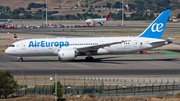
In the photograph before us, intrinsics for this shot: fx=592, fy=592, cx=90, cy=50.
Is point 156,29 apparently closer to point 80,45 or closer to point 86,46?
point 86,46

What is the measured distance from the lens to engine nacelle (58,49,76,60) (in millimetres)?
79375

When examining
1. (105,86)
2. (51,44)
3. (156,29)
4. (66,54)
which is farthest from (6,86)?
(156,29)

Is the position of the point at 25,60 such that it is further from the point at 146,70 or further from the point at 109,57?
the point at 146,70

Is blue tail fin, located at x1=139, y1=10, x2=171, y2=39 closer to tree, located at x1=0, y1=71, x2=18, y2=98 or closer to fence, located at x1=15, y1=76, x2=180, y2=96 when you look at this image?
fence, located at x1=15, y1=76, x2=180, y2=96

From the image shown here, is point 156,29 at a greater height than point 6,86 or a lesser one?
greater

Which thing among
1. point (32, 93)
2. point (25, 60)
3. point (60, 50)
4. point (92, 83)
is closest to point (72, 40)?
point (60, 50)

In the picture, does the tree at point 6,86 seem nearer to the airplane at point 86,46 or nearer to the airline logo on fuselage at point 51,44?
the airplane at point 86,46

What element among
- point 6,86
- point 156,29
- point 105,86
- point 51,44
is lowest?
point 105,86

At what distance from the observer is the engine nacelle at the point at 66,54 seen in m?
79.4

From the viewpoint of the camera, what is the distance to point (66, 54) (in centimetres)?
7956

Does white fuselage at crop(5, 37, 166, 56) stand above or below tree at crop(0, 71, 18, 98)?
above

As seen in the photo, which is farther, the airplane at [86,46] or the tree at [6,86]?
the airplane at [86,46]

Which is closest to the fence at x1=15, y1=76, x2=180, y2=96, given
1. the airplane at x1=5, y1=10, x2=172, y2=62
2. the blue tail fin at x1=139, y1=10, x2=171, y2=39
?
the airplane at x1=5, y1=10, x2=172, y2=62

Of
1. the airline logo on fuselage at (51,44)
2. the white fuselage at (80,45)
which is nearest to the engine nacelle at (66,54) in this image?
the white fuselage at (80,45)
